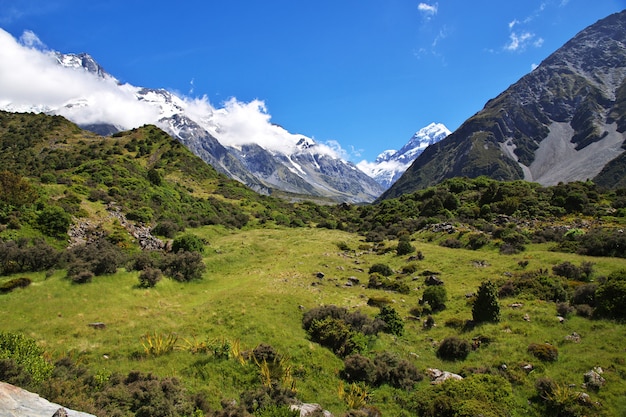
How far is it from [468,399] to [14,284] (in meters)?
28.4

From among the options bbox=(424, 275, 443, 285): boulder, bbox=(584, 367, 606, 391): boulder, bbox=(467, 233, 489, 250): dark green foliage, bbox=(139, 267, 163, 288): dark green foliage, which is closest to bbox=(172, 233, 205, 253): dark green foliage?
bbox=(139, 267, 163, 288): dark green foliage

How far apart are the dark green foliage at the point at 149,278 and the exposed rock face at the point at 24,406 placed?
1853 centimetres

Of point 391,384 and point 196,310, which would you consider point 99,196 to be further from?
point 391,384

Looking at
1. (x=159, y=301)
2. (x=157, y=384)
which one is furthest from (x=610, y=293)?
(x=159, y=301)

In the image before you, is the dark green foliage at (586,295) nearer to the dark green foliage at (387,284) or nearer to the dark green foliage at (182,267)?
the dark green foliage at (387,284)

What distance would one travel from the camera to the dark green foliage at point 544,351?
18250 mm

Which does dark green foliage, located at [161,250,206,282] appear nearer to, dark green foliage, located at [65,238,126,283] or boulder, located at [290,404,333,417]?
dark green foliage, located at [65,238,126,283]

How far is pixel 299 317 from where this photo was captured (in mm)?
24906

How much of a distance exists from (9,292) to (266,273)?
65.8 ft

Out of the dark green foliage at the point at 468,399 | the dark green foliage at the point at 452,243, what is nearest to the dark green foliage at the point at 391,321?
the dark green foliage at the point at 468,399

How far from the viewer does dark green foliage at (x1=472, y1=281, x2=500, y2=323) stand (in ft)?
77.3

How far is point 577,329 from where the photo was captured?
20.5 metres

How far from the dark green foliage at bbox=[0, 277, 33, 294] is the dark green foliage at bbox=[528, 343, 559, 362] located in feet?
106

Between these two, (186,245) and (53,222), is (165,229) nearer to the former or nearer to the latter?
(186,245)
